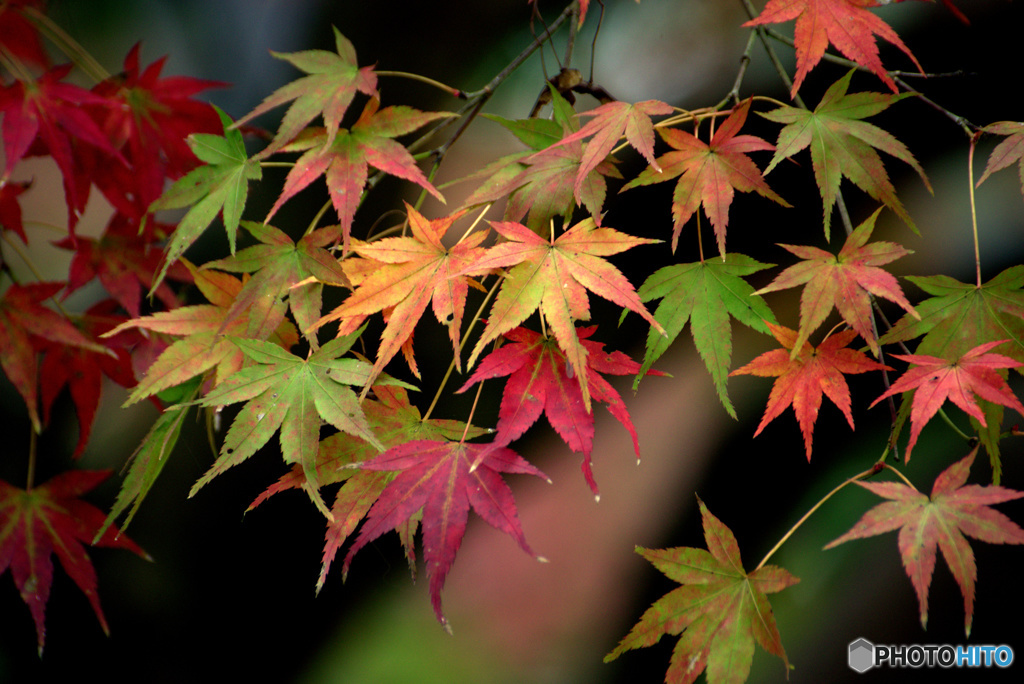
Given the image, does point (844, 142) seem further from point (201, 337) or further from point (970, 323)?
point (201, 337)

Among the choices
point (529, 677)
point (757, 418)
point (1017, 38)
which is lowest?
point (529, 677)

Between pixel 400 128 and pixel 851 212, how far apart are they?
1.01 meters

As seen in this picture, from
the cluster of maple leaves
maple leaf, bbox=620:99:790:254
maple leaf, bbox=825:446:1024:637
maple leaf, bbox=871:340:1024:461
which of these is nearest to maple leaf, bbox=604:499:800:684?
the cluster of maple leaves

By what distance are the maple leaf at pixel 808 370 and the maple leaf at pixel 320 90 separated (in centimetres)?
59

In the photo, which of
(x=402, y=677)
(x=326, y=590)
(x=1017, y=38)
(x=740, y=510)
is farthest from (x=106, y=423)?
(x=1017, y=38)

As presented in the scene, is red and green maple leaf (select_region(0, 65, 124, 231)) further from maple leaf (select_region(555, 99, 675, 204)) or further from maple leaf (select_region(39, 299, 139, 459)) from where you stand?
maple leaf (select_region(555, 99, 675, 204))

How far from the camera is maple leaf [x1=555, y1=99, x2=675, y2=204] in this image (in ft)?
1.93

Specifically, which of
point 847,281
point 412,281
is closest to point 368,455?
point 412,281

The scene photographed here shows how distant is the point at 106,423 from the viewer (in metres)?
1.36

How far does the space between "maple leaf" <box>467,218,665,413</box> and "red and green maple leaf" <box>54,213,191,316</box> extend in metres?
0.68

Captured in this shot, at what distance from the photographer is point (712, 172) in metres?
0.67

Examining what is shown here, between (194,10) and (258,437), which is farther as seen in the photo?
(194,10)

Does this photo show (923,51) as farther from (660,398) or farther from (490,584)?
(490,584)

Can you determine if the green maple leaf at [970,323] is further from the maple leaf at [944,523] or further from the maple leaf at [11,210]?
the maple leaf at [11,210]
